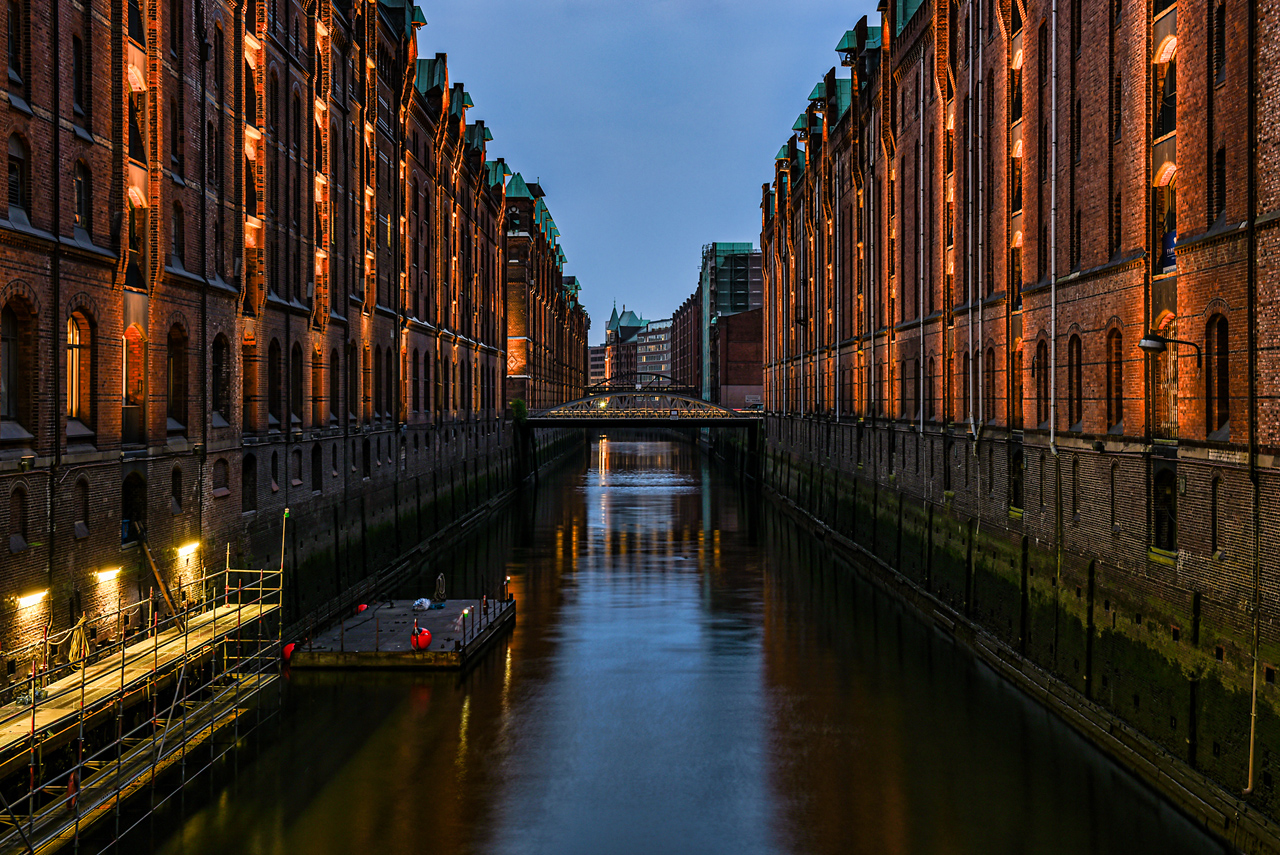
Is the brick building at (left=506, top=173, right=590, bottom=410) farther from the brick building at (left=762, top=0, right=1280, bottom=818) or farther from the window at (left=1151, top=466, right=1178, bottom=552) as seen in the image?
the window at (left=1151, top=466, right=1178, bottom=552)

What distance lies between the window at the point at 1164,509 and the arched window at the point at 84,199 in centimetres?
2081

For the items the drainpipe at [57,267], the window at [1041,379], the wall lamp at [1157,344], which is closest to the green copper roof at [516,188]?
the window at [1041,379]

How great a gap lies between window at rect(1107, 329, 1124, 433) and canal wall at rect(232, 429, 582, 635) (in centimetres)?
2136

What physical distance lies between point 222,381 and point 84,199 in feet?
27.3

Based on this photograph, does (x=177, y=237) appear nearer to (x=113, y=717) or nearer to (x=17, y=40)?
(x=17, y=40)

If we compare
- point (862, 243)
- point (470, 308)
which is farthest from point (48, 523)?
point (470, 308)

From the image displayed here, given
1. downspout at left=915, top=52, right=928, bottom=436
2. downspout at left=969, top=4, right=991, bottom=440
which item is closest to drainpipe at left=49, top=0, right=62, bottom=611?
downspout at left=969, top=4, right=991, bottom=440

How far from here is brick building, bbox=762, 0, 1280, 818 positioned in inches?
647

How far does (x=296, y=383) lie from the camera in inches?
1361

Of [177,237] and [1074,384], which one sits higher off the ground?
[177,237]

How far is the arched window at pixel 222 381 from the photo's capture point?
91.1ft

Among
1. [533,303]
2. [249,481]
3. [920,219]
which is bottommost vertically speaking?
[249,481]

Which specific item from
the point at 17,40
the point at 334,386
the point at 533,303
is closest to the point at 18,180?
the point at 17,40

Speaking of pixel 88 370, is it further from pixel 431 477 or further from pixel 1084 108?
pixel 431 477
